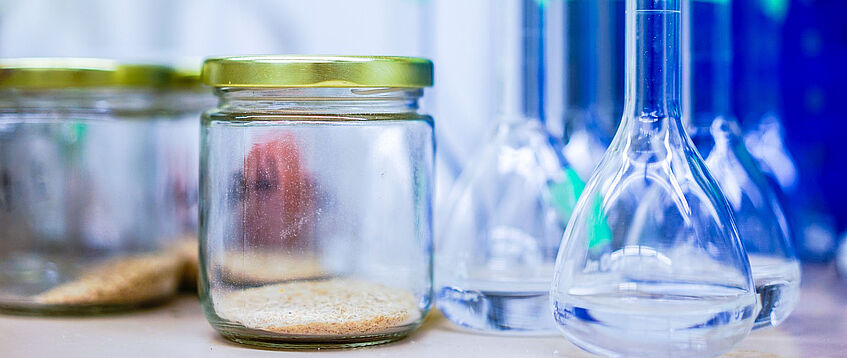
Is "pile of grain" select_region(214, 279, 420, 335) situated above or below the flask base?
above

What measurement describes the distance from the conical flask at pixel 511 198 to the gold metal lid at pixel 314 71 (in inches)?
4.0

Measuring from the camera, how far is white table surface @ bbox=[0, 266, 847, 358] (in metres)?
0.46

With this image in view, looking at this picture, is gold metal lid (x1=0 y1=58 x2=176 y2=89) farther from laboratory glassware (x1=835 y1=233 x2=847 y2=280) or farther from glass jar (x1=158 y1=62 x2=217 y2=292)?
laboratory glassware (x1=835 y1=233 x2=847 y2=280)

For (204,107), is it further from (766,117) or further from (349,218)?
(766,117)

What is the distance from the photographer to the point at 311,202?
468 millimetres

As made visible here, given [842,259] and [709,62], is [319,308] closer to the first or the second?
[709,62]

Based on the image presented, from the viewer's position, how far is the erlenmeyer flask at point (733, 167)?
0.50m

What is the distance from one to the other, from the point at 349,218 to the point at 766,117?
37 cm

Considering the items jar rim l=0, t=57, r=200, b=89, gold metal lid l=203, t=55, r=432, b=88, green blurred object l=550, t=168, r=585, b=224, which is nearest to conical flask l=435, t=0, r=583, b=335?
green blurred object l=550, t=168, r=585, b=224

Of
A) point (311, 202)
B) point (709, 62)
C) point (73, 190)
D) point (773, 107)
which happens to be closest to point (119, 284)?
point (73, 190)

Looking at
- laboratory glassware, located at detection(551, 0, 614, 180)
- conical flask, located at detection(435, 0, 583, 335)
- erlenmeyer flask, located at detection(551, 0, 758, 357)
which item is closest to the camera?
erlenmeyer flask, located at detection(551, 0, 758, 357)

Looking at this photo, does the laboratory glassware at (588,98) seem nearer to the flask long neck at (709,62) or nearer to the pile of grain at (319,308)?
the flask long neck at (709,62)

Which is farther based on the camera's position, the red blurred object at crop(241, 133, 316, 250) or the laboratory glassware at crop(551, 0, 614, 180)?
the laboratory glassware at crop(551, 0, 614, 180)

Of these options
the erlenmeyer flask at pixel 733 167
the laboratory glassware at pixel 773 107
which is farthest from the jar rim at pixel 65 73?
the laboratory glassware at pixel 773 107
